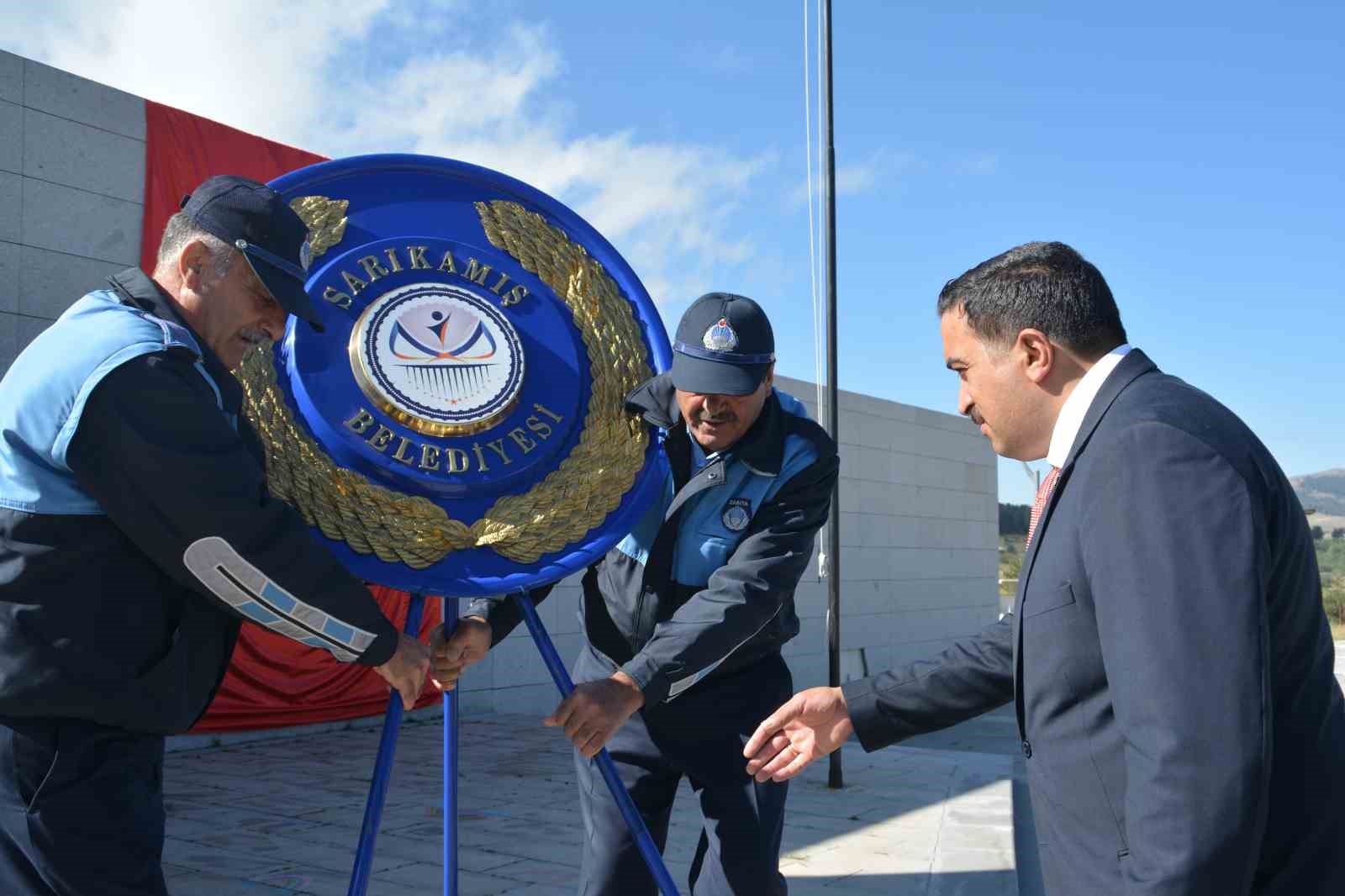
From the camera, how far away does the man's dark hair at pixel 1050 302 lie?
1.53 meters

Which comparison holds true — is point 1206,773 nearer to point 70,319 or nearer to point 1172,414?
point 1172,414

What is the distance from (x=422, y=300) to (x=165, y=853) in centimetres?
359

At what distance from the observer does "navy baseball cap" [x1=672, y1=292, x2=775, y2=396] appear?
7.91ft

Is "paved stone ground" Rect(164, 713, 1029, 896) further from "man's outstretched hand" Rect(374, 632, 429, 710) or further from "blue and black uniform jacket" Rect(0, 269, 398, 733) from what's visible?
"blue and black uniform jacket" Rect(0, 269, 398, 733)

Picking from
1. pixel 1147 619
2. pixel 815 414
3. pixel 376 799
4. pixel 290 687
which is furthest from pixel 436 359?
pixel 815 414

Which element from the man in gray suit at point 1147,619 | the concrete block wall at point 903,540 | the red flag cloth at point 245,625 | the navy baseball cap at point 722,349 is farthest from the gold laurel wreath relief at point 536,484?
the concrete block wall at point 903,540

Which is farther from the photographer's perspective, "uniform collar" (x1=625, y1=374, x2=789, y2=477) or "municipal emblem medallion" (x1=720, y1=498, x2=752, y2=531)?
"municipal emblem medallion" (x1=720, y1=498, x2=752, y2=531)

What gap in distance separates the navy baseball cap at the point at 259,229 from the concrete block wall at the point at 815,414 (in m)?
5.18

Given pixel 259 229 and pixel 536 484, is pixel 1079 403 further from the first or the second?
pixel 259 229

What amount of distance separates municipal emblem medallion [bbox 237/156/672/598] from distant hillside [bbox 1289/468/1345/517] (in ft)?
552

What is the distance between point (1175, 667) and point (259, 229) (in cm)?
153

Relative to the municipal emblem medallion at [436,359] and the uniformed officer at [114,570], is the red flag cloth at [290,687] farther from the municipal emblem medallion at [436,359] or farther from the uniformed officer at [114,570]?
the uniformed officer at [114,570]

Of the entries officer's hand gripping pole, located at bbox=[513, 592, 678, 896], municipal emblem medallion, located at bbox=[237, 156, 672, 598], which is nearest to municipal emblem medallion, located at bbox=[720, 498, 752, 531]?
municipal emblem medallion, located at bbox=[237, 156, 672, 598]

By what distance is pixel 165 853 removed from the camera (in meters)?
4.70
